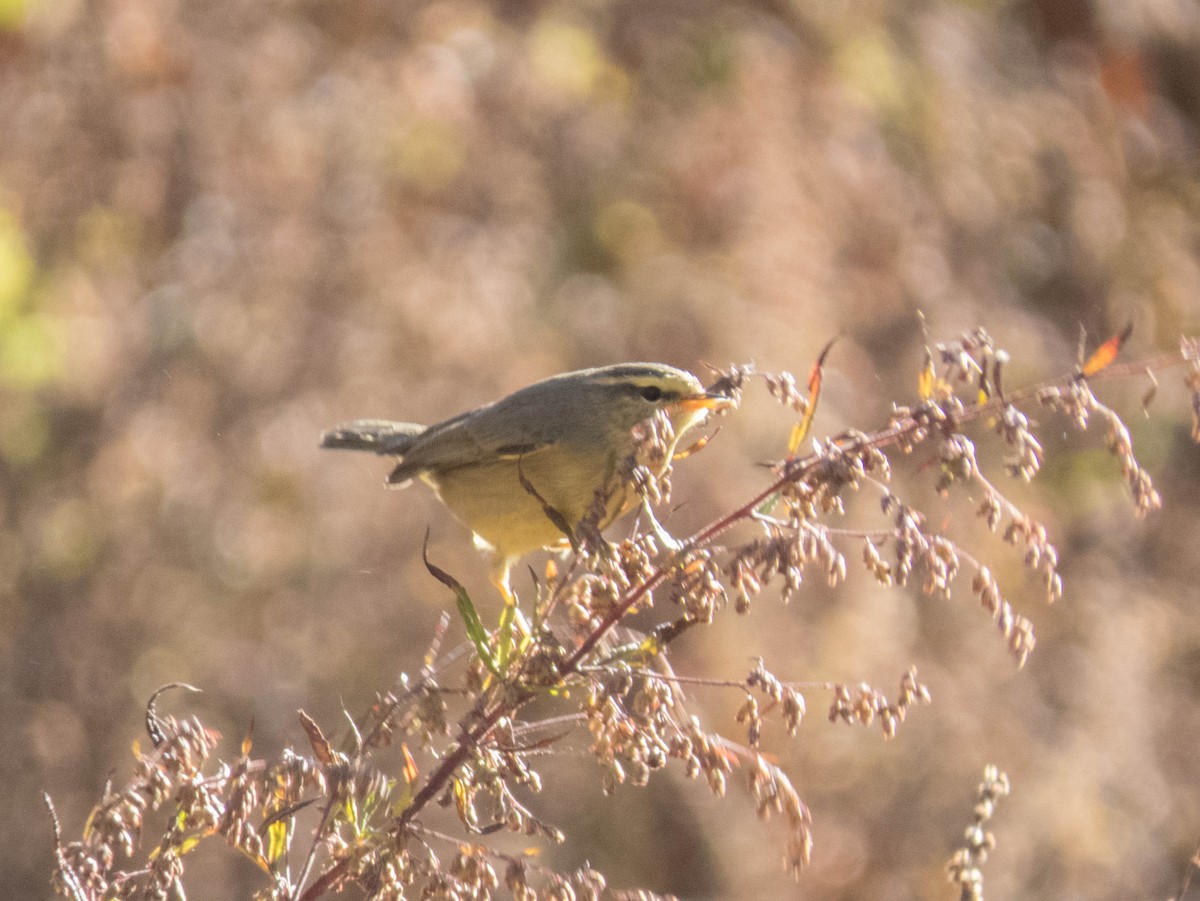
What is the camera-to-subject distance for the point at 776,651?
6980 millimetres

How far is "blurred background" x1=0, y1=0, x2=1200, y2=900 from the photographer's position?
21.3ft

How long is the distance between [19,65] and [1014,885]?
A: 6.79 meters

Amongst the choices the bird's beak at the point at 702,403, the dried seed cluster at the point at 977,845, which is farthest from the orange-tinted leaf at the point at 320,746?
the bird's beak at the point at 702,403

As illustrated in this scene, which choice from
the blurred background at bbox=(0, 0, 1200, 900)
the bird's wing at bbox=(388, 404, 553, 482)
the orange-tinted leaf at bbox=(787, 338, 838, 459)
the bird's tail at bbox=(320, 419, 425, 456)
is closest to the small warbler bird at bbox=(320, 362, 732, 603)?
the bird's wing at bbox=(388, 404, 553, 482)

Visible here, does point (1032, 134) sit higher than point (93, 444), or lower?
higher

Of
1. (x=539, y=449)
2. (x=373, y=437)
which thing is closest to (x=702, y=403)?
(x=539, y=449)

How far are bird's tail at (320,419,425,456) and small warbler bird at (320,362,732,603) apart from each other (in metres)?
0.28

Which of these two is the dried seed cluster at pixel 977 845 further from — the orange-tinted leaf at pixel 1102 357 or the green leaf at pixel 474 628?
the green leaf at pixel 474 628

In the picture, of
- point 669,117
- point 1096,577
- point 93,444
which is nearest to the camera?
point 93,444

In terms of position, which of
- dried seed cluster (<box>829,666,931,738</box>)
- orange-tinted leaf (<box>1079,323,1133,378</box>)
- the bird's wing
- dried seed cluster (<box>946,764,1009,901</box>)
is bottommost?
the bird's wing

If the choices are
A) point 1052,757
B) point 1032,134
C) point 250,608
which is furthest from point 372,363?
point 1032,134

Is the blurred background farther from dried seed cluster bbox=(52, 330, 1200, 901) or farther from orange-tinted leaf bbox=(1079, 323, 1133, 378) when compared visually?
orange-tinted leaf bbox=(1079, 323, 1133, 378)

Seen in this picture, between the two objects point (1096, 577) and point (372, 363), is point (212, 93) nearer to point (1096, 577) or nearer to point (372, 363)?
point (372, 363)

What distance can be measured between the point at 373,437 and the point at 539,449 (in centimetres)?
125
